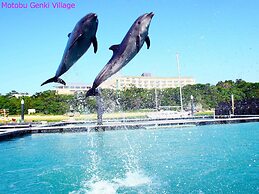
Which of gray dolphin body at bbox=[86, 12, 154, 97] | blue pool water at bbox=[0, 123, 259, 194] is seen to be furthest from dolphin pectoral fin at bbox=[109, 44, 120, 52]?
blue pool water at bbox=[0, 123, 259, 194]

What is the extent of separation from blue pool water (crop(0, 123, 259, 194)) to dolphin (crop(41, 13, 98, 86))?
4.71 meters

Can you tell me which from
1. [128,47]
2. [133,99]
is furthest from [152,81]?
[128,47]

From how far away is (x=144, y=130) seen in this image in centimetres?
2317

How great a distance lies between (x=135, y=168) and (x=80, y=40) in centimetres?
715

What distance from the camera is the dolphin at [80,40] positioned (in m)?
4.00

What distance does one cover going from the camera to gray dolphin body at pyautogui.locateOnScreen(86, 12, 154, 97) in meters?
4.48

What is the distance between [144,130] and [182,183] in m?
14.8

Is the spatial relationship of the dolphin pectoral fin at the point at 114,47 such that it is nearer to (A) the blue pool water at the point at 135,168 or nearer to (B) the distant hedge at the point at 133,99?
(A) the blue pool water at the point at 135,168

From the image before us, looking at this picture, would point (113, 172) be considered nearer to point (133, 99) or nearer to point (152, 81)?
point (133, 99)

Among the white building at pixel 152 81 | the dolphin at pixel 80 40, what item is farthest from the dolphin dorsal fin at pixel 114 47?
the white building at pixel 152 81

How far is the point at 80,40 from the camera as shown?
13.5ft

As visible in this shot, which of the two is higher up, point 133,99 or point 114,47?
point 133,99

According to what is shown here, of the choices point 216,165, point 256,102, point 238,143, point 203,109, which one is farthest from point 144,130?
point 203,109

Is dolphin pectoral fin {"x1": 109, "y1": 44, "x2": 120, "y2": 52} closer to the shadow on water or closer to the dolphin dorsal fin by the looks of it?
the dolphin dorsal fin
